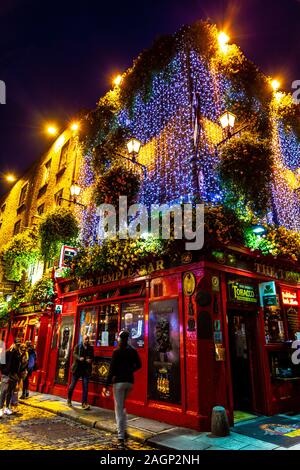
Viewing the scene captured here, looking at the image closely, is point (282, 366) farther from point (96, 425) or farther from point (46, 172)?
point (46, 172)

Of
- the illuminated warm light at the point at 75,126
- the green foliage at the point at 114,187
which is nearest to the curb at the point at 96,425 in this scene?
the green foliage at the point at 114,187

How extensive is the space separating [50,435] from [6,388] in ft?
9.13

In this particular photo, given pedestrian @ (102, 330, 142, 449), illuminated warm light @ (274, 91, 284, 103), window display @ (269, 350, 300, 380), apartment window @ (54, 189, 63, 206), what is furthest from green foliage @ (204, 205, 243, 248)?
apartment window @ (54, 189, 63, 206)

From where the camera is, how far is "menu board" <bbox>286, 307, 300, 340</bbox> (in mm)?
10025

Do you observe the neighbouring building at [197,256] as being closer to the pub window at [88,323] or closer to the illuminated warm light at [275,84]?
the pub window at [88,323]

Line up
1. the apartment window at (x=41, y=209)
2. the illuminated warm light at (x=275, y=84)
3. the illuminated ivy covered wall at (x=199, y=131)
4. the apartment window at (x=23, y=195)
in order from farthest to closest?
1. the apartment window at (x=23, y=195)
2. the apartment window at (x=41, y=209)
3. the illuminated warm light at (x=275, y=84)
4. the illuminated ivy covered wall at (x=199, y=131)

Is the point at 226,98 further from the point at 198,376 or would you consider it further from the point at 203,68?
the point at 198,376

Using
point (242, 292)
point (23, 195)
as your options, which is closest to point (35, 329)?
point (242, 292)

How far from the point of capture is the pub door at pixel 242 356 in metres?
9.12

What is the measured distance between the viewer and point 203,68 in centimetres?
1170

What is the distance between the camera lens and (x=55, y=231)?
41.0ft

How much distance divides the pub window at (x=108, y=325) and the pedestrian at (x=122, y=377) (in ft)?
12.1

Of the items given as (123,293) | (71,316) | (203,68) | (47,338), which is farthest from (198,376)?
(203,68)
